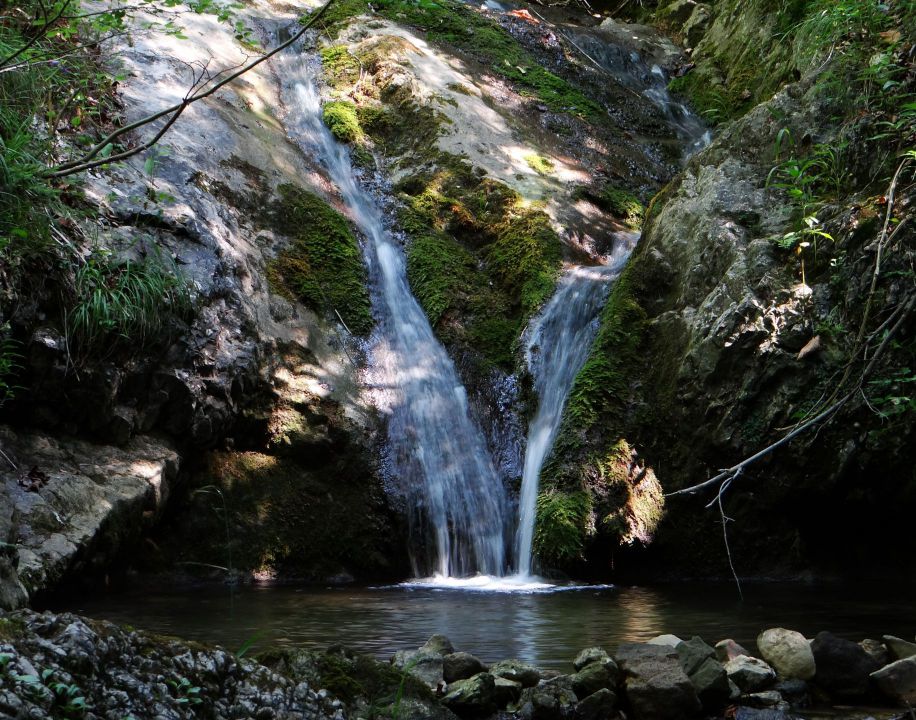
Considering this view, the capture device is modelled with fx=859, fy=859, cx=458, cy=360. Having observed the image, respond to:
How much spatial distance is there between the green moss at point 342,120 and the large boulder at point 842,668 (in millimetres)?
8314

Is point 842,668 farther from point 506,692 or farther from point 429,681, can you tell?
point 429,681

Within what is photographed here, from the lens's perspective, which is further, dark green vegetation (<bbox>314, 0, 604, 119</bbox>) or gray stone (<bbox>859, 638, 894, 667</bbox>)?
dark green vegetation (<bbox>314, 0, 604, 119</bbox>)

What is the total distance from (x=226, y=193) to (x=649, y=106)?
715cm

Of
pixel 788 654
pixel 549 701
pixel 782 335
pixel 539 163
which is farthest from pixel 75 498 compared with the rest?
pixel 539 163

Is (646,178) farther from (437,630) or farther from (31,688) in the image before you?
(31,688)

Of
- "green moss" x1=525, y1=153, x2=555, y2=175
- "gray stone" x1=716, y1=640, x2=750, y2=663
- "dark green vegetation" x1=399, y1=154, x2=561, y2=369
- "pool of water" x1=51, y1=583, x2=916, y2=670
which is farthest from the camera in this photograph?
"green moss" x1=525, y1=153, x2=555, y2=175

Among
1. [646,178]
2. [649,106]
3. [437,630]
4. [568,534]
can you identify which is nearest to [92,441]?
[437,630]

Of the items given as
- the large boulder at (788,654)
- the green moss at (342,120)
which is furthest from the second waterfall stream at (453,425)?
the large boulder at (788,654)

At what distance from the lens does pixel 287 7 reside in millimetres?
12531

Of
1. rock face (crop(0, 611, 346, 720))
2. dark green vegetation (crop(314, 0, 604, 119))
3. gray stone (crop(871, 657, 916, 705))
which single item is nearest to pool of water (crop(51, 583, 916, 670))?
gray stone (crop(871, 657, 916, 705))

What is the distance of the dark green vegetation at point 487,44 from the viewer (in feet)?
Result: 39.6

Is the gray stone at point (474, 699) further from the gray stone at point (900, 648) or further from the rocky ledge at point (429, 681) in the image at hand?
the gray stone at point (900, 648)

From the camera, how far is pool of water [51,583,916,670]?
4.54 metres

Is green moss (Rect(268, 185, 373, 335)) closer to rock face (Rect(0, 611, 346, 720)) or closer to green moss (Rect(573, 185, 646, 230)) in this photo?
green moss (Rect(573, 185, 646, 230))
